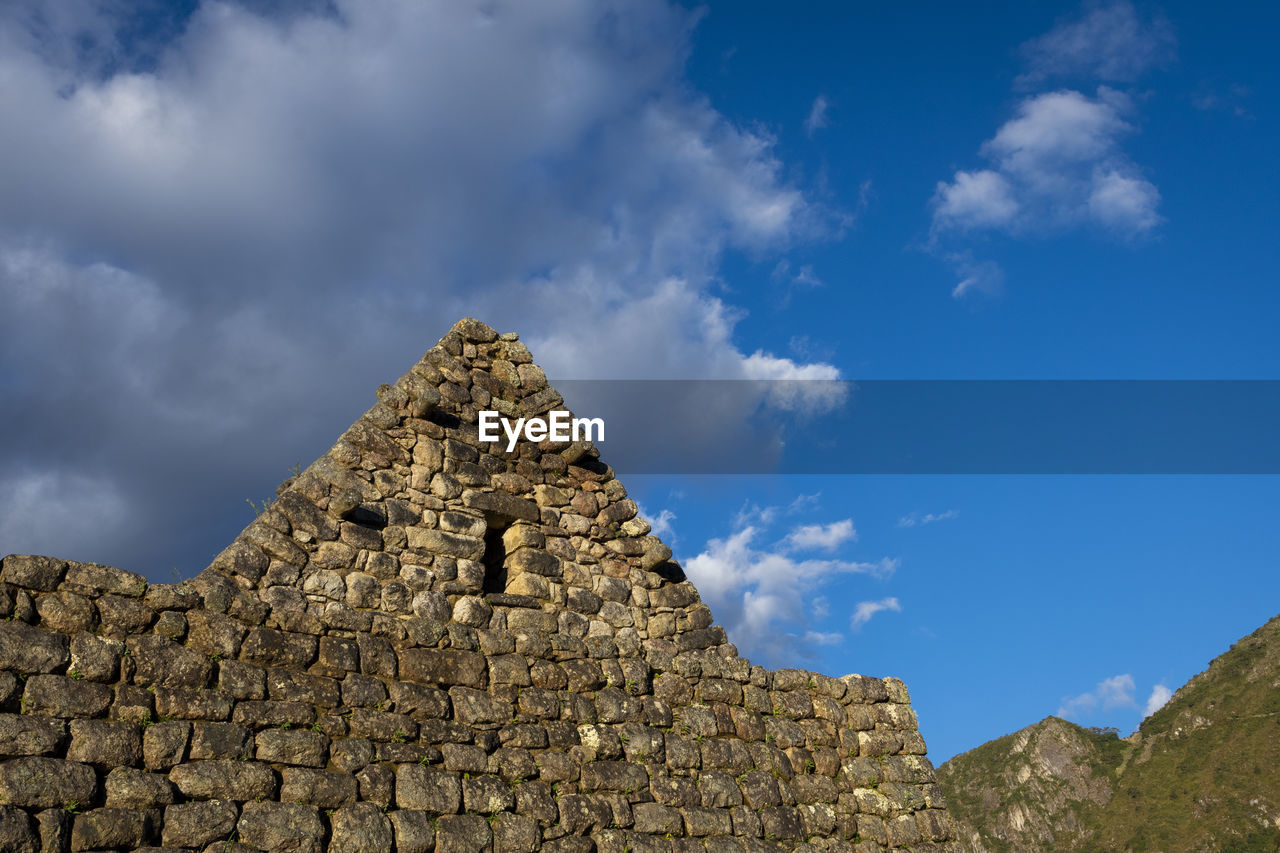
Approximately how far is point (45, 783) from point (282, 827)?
131 centimetres

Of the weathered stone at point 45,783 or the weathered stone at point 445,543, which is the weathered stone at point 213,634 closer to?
the weathered stone at point 45,783

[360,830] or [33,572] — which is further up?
[33,572]

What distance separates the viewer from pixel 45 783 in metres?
5.01

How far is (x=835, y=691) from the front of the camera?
9.38m

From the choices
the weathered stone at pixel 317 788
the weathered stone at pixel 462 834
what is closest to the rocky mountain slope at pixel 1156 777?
the weathered stone at pixel 462 834

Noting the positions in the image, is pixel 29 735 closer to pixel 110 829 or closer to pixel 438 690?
pixel 110 829

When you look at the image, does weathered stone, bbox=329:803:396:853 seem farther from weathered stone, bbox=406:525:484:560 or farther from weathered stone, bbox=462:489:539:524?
weathered stone, bbox=462:489:539:524

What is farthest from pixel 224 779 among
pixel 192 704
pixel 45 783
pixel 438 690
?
pixel 438 690

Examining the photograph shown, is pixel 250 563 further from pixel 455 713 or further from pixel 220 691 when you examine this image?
pixel 455 713

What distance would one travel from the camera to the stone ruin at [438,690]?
18.0ft

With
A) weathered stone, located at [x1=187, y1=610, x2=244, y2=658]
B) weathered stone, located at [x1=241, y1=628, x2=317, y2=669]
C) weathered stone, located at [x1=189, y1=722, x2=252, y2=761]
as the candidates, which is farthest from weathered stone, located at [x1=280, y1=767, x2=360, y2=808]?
weathered stone, located at [x1=187, y1=610, x2=244, y2=658]

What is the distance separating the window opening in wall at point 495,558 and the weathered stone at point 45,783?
4052mm

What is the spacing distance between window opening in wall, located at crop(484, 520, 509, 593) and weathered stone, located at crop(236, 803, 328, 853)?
3.27m

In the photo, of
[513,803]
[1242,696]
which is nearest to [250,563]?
[513,803]
